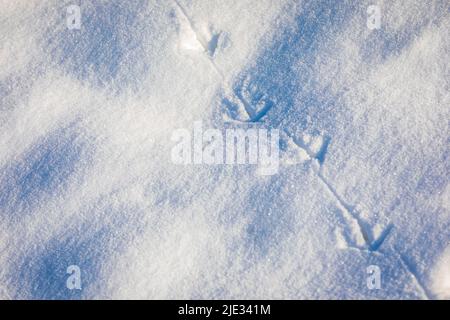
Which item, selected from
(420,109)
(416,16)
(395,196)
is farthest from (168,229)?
(416,16)

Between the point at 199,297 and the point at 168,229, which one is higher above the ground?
the point at 168,229

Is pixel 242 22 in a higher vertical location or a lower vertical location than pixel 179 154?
higher

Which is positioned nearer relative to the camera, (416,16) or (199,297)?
(199,297)
